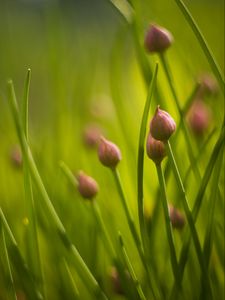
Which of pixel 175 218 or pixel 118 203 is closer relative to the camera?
pixel 175 218

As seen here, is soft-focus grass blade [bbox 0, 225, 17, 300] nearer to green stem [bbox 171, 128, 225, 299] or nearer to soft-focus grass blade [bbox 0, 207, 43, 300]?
soft-focus grass blade [bbox 0, 207, 43, 300]

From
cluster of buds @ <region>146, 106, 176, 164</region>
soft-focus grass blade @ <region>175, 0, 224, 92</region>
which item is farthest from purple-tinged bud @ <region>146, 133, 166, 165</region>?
soft-focus grass blade @ <region>175, 0, 224, 92</region>

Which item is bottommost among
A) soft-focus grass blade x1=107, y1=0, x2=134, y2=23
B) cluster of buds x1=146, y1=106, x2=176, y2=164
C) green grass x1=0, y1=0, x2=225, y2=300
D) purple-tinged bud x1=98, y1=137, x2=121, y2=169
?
green grass x1=0, y1=0, x2=225, y2=300

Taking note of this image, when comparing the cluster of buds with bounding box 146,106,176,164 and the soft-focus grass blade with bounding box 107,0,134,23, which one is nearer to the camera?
the cluster of buds with bounding box 146,106,176,164

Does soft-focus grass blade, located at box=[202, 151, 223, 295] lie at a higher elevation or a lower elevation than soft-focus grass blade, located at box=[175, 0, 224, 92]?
lower

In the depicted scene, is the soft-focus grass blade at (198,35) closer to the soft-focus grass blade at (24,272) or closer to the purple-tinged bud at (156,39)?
the purple-tinged bud at (156,39)

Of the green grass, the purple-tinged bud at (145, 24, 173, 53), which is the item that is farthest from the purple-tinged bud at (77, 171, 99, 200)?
the purple-tinged bud at (145, 24, 173, 53)

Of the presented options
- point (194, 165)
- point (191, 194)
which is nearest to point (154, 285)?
point (194, 165)

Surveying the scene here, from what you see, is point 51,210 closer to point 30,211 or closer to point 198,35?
point 30,211

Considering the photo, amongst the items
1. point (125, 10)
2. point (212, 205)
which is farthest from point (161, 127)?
point (125, 10)
